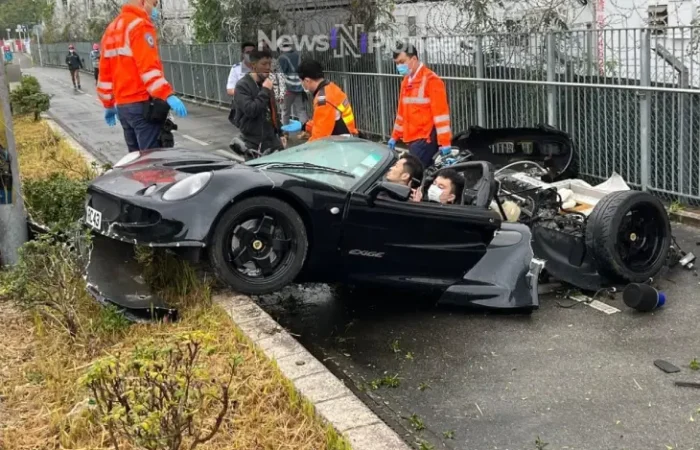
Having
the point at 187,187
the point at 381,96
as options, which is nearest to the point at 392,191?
the point at 187,187

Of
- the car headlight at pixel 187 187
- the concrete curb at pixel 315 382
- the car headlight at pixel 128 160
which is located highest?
the car headlight at pixel 128 160

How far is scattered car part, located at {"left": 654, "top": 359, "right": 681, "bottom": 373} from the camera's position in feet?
15.0

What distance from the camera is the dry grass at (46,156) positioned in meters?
10.0

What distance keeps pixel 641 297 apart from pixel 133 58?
16.2 ft

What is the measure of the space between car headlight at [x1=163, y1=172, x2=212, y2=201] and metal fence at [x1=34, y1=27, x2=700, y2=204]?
16.6 ft

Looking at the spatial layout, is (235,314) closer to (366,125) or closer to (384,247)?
(384,247)

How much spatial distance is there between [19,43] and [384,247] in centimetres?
9124

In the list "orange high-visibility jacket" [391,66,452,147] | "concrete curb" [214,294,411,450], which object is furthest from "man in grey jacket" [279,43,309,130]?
"concrete curb" [214,294,411,450]

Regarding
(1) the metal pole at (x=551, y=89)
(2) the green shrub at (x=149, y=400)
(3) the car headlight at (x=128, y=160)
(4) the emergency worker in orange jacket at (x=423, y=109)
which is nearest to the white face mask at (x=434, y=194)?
(4) the emergency worker in orange jacket at (x=423, y=109)

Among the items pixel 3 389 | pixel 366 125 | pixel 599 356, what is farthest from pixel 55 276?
pixel 366 125

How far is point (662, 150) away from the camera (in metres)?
8.33

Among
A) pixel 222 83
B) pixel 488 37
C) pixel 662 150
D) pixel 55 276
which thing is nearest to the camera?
pixel 55 276

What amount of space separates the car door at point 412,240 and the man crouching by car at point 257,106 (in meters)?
3.20

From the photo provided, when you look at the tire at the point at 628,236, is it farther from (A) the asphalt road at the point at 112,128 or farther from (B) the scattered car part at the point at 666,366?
(A) the asphalt road at the point at 112,128
